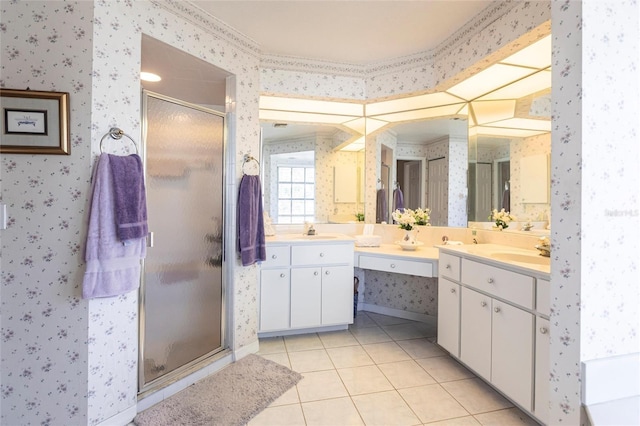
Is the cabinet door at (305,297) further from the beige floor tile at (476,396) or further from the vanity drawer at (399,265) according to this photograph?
the beige floor tile at (476,396)

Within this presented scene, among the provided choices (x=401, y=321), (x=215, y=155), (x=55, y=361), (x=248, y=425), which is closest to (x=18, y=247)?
(x=55, y=361)

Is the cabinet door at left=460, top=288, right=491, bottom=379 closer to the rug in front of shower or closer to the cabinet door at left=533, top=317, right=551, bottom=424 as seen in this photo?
the cabinet door at left=533, top=317, right=551, bottom=424

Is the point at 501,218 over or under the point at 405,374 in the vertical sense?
over

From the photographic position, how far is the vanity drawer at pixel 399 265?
2.58 meters

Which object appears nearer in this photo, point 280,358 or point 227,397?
point 227,397

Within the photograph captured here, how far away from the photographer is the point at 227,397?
6.36 ft

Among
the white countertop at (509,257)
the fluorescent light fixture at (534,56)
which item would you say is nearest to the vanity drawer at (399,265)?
the white countertop at (509,257)

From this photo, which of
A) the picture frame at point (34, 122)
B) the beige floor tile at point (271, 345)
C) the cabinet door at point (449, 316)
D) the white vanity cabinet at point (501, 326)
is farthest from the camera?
the beige floor tile at point (271, 345)

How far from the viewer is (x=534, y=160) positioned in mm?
2279

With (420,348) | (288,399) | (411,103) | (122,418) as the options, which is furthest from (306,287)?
(411,103)

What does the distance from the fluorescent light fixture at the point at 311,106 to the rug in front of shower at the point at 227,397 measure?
2.40 metres

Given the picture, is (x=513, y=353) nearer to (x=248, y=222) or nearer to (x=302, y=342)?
(x=302, y=342)

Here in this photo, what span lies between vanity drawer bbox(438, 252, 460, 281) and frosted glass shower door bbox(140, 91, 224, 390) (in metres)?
1.76

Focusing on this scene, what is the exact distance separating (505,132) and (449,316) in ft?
5.18
